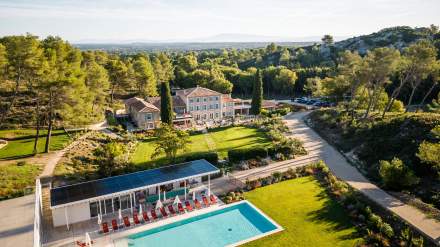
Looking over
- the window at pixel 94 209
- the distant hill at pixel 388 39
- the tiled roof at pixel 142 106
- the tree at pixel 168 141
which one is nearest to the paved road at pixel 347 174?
the tree at pixel 168 141

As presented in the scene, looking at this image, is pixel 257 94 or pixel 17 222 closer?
pixel 17 222

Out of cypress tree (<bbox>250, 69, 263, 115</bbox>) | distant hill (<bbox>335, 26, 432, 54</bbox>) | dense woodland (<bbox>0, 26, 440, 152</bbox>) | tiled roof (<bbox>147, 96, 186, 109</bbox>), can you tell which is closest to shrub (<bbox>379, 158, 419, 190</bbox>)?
dense woodland (<bbox>0, 26, 440, 152</bbox>)

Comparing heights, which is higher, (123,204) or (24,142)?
(24,142)

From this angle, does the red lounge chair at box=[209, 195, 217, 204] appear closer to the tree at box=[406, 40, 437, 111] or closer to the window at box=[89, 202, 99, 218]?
the window at box=[89, 202, 99, 218]

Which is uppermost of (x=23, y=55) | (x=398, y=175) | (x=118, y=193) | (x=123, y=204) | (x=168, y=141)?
(x=23, y=55)

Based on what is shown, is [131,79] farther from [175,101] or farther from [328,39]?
[328,39]

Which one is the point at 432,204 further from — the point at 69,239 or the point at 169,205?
the point at 69,239

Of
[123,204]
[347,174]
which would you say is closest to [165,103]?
[123,204]

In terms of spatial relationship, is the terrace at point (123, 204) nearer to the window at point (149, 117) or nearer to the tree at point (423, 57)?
the window at point (149, 117)
